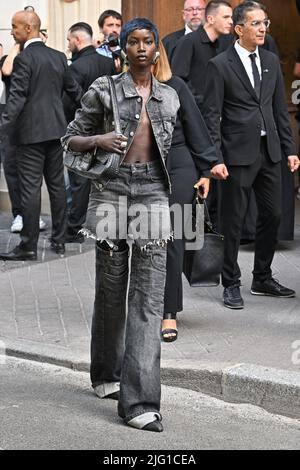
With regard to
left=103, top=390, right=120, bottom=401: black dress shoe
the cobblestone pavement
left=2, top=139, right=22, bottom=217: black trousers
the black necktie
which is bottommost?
the cobblestone pavement

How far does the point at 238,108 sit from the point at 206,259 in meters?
1.35

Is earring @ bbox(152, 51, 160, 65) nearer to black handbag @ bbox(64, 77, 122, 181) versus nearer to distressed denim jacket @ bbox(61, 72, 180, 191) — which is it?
distressed denim jacket @ bbox(61, 72, 180, 191)

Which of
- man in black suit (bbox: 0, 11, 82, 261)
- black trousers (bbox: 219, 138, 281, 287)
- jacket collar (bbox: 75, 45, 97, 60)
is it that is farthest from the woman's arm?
jacket collar (bbox: 75, 45, 97, 60)

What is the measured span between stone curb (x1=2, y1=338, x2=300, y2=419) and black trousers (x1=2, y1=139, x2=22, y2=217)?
506 centimetres

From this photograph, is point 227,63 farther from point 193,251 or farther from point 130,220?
point 130,220

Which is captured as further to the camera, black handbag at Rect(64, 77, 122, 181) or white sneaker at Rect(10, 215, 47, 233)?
white sneaker at Rect(10, 215, 47, 233)

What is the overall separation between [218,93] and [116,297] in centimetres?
262

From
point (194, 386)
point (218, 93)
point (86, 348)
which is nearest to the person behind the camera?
point (194, 386)

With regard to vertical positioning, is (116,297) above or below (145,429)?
above

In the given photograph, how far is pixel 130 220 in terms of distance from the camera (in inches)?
228

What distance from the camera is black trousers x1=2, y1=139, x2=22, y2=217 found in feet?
38.3

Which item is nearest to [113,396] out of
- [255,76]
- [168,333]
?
[168,333]

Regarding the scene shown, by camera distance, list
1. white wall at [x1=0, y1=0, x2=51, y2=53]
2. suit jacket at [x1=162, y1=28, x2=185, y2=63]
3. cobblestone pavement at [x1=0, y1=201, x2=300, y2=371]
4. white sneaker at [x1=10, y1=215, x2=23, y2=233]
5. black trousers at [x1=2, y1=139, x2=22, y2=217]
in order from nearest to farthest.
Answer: cobblestone pavement at [x1=0, y1=201, x2=300, y2=371] → suit jacket at [x1=162, y1=28, x2=185, y2=63] → white sneaker at [x1=10, y1=215, x2=23, y2=233] → black trousers at [x1=2, y1=139, x2=22, y2=217] → white wall at [x1=0, y1=0, x2=51, y2=53]

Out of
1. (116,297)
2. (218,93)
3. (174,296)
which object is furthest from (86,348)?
(218,93)
